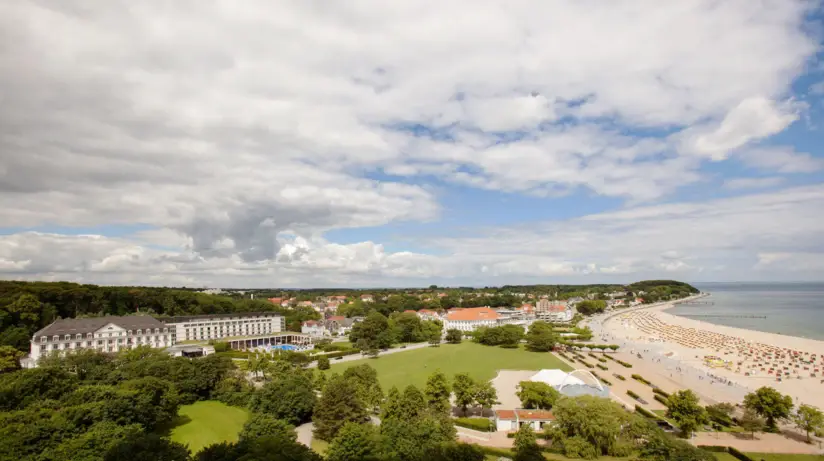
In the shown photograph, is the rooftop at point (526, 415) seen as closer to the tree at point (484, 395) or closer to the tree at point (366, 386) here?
the tree at point (484, 395)

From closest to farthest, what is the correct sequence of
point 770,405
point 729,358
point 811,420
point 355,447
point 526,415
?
point 355,447, point 811,420, point 770,405, point 526,415, point 729,358

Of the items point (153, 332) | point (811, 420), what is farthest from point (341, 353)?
point (811, 420)

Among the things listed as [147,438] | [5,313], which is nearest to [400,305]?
[5,313]

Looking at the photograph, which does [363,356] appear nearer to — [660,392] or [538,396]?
[538,396]

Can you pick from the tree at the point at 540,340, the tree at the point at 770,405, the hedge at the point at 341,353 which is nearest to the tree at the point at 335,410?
the tree at the point at 770,405

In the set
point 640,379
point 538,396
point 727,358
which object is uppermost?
point 538,396

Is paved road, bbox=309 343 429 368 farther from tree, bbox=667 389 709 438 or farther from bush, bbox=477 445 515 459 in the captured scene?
A: tree, bbox=667 389 709 438

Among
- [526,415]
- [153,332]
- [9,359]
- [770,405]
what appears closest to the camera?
[770,405]

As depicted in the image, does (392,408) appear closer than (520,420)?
Yes
